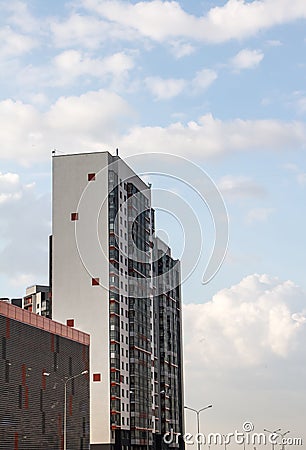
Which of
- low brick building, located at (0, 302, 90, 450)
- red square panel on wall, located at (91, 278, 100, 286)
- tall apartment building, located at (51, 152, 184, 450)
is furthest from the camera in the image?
red square panel on wall, located at (91, 278, 100, 286)

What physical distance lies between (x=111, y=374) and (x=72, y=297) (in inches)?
501

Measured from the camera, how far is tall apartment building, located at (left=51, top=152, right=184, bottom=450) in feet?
399

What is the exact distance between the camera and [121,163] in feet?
434

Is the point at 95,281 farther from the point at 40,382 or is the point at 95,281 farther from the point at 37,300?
the point at 40,382

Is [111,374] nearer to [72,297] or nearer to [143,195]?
[72,297]

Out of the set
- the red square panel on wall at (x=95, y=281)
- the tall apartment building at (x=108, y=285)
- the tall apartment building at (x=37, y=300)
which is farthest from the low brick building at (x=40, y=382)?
the tall apartment building at (x=37, y=300)

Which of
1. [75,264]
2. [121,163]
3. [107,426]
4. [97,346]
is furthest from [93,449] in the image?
[121,163]

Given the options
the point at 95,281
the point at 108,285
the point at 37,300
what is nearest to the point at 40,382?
the point at 108,285

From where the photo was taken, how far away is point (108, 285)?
12300 cm

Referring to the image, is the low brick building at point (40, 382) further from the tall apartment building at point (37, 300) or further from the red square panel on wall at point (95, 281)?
the tall apartment building at point (37, 300)

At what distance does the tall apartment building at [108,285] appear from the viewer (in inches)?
4783

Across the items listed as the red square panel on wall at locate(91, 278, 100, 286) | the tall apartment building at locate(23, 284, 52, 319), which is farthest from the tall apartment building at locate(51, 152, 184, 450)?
the tall apartment building at locate(23, 284, 52, 319)

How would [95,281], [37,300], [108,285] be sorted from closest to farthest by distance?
1. [108,285]
2. [95,281]
3. [37,300]

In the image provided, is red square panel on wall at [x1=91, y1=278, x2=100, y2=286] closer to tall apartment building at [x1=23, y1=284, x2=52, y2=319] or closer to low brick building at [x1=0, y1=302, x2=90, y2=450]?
low brick building at [x1=0, y1=302, x2=90, y2=450]
